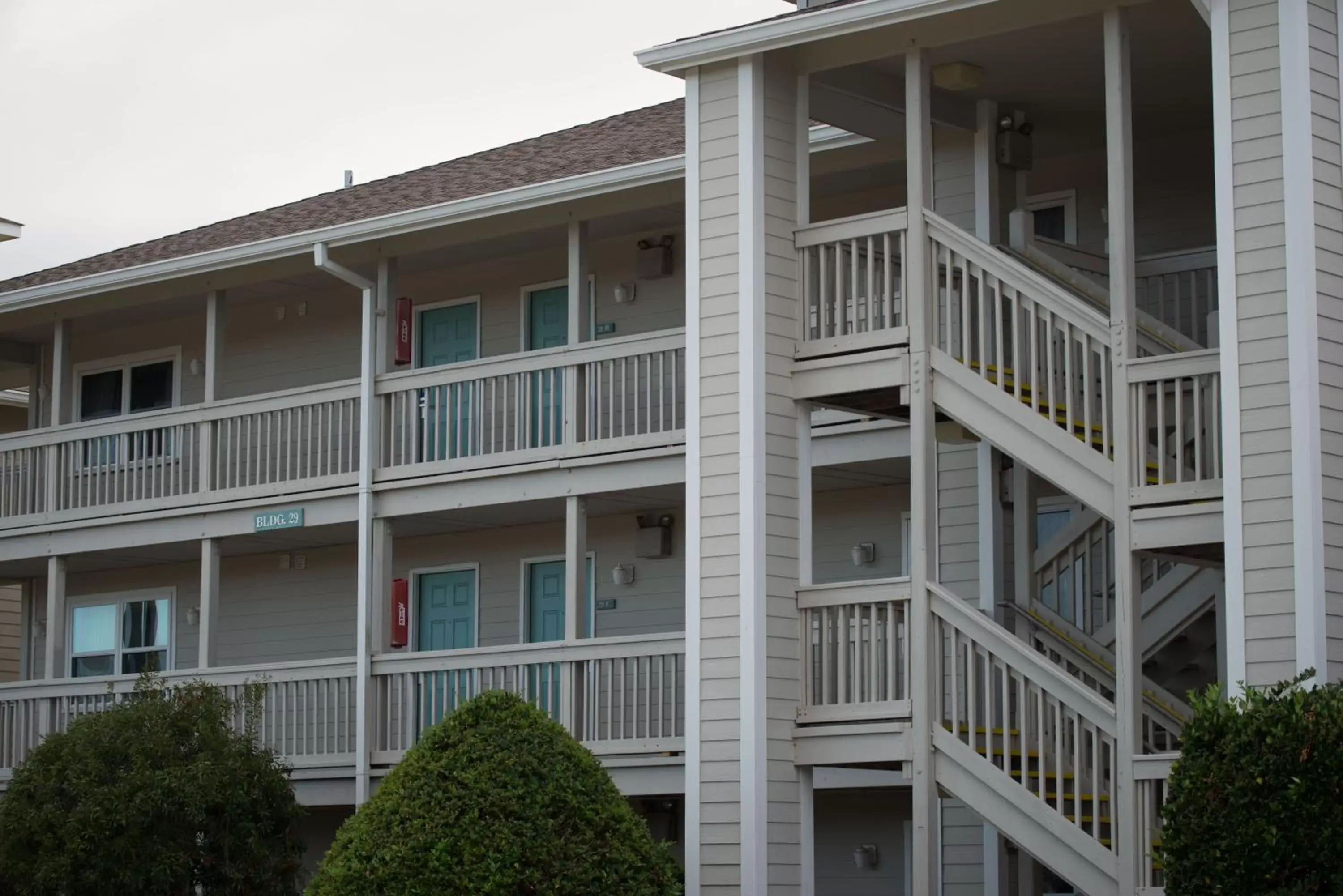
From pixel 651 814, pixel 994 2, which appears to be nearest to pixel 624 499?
pixel 651 814

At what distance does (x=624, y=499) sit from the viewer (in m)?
19.6

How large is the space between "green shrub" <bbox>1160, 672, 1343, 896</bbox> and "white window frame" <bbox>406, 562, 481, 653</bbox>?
11.7 meters

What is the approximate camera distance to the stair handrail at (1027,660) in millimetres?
13227

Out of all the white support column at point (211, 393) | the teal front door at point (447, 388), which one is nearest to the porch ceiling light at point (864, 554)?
the teal front door at point (447, 388)

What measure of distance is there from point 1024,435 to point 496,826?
442 centimetres

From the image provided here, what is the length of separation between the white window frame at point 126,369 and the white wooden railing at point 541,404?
522 centimetres

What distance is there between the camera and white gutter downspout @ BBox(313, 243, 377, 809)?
19.3 meters

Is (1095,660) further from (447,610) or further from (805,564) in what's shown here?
(447,610)

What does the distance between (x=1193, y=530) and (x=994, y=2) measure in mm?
3783

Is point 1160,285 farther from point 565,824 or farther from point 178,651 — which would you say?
point 178,651

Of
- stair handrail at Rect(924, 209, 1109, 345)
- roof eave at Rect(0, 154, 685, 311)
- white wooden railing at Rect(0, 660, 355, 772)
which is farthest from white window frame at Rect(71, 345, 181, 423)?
stair handrail at Rect(924, 209, 1109, 345)

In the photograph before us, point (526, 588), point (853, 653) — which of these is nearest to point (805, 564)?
point (853, 653)

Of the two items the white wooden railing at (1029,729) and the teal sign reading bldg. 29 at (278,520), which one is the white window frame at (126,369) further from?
the white wooden railing at (1029,729)

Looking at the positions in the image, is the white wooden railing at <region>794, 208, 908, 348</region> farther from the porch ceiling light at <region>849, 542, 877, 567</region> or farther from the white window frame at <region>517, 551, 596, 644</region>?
the white window frame at <region>517, 551, 596, 644</region>
